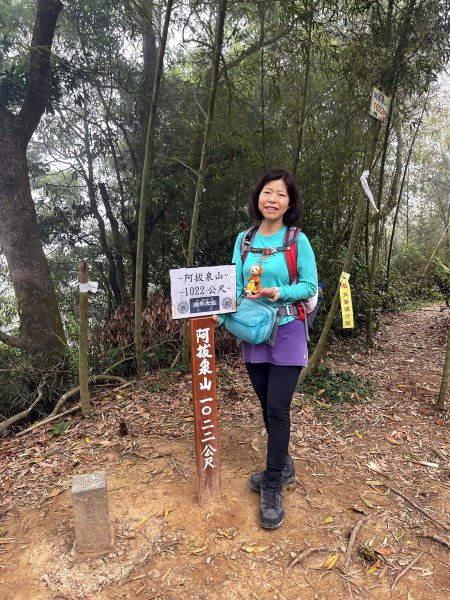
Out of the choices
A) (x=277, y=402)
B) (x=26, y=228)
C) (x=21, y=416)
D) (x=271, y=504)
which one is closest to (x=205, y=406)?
(x=277, y=402)

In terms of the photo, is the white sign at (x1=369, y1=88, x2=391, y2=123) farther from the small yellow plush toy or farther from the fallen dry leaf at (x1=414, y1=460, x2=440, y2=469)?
the fallen dry leaf at (x1=414, y1=460, x2=440, y2=469)

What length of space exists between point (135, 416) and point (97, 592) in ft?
4.96

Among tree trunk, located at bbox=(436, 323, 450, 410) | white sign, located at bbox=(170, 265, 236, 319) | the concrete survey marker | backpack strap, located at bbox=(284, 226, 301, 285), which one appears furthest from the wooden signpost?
tree trunk, located at bbox=(436, 323, 450, 410)

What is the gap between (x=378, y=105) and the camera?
2875mm

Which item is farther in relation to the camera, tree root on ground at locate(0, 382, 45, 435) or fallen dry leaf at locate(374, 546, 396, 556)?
tree root on ground at locate(0, 382, 45, 435)

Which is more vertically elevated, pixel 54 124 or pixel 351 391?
pixel 54 124

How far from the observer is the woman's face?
1911mm

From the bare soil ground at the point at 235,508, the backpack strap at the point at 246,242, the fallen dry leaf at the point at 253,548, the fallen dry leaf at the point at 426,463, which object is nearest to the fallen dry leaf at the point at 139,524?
the bare soil ground at the point at 235,508

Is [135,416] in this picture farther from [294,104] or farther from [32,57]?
[32,57]

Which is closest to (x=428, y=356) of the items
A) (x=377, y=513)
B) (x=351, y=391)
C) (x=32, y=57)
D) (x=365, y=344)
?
(x=365, y=344)

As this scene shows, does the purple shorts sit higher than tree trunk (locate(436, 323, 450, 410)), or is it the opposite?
the purple shorts

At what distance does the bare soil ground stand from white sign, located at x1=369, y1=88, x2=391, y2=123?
2269 millimetres

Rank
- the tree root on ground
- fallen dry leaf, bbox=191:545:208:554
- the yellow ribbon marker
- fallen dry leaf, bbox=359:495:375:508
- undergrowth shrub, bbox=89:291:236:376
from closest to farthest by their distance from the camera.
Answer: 1. fallen dry leaf, bbox=191:545:208:554
2. fallen dry leaf, bbox=359:495:375:508
3. the yellow ribbon marker
4. the tree root on ground
5. undergrowth shrub, bbox=89:291:236:376

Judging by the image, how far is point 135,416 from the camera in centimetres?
313
